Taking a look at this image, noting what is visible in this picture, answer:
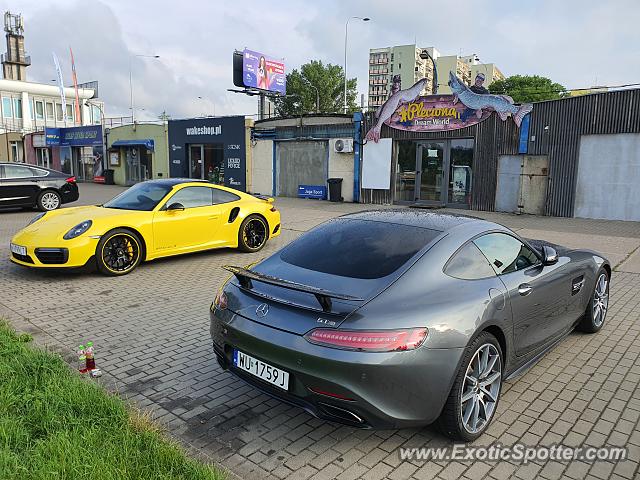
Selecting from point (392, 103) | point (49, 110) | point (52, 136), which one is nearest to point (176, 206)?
point (392, 103)

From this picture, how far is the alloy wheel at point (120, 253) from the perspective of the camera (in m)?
7.20

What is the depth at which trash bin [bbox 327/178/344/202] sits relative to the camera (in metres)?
20.8

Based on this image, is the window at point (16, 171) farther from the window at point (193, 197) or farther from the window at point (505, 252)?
the window at point (505, 252)

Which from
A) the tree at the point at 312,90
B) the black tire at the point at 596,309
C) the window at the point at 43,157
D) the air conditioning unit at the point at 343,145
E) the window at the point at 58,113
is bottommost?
the black tire at the point at 596,309

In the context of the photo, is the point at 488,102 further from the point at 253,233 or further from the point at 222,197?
the point at 222,197

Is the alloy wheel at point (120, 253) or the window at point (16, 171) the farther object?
the window at point (16, 171)

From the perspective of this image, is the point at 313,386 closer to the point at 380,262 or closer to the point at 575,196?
the point at 380,262

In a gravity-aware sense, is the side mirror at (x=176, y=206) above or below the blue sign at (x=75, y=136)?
below

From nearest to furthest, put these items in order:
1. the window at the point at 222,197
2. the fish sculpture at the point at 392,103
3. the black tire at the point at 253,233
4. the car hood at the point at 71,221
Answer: the car hood at the point at 71,221
the window at the point at 222,197
the black tire at the point at 253,233
the fish sculpture at the point at 392,103

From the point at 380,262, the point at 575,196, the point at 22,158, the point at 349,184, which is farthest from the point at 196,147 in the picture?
the point at 380,262

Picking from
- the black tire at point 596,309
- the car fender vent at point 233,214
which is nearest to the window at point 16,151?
the car fender vent at point 233,214

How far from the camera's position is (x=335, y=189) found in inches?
824

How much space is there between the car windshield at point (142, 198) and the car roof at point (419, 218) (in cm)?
466

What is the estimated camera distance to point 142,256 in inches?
300
